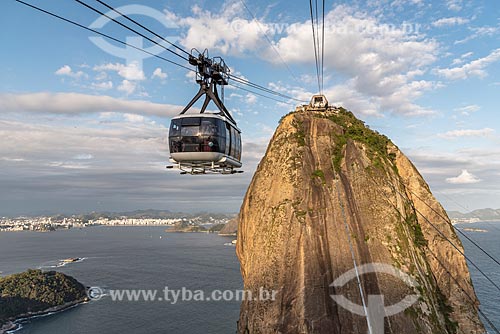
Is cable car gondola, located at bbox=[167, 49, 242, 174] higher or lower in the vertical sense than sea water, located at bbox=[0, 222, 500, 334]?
higher

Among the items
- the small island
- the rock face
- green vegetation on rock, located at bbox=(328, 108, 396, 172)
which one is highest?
green vegetation on rock, located at bbox=(328, 108, 396, 172)

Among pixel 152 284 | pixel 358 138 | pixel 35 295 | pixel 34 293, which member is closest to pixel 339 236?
pixel 358 138

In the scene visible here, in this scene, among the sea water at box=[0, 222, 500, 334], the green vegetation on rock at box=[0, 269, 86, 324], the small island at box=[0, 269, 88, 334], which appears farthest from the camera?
the green vegetation on rock at box=[0, 269, 86, 324]

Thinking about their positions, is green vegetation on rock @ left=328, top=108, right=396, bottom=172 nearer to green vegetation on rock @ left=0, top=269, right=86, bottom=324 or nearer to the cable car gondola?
the cable car gondola

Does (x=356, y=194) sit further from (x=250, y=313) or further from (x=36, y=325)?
(x=36, y=325)

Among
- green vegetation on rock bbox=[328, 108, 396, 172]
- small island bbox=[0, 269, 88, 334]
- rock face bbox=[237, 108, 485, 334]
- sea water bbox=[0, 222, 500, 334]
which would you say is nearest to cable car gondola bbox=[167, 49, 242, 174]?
rock face bbox=[237, 108, 485, 334]

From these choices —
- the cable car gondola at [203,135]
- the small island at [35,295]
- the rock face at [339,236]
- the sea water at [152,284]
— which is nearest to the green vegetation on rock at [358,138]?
the rock face at [339,236]
